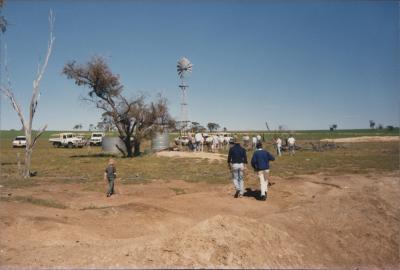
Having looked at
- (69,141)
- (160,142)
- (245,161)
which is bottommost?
(245,161)

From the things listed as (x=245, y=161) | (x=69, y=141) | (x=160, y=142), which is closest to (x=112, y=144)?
(x=160, y=142)

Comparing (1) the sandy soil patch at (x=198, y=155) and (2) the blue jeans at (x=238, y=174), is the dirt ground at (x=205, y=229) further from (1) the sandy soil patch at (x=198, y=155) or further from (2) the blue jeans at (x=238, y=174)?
(1) the sandy soil patch at (x=198, y=155)

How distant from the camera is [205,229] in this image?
7586 mm

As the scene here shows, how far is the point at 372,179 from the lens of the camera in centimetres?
1808

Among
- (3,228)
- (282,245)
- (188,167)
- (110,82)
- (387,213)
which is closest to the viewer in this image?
(282,245)

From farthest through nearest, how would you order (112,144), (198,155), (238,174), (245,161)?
(112,144), (198,155), (238,174), (245,161)

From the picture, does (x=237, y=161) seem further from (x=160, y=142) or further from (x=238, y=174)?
(x=160, y=142)

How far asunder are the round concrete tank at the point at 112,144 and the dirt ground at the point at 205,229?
23396mm

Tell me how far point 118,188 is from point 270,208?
6433mm

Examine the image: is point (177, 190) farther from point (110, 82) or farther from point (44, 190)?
point (110, 82)

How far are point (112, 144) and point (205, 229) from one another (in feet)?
109

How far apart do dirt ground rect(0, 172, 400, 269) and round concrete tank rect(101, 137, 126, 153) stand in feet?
76.8

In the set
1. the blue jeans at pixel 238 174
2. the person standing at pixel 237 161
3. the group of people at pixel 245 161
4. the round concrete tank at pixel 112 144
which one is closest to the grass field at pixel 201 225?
the blue jeans at pixel 238 174

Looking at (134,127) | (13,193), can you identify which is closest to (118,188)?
(13,193)
